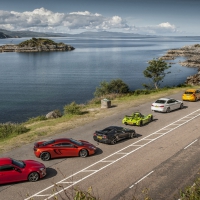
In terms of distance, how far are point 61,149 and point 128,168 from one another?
5.01 meters

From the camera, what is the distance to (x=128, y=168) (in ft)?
60.2

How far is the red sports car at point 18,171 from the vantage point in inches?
623

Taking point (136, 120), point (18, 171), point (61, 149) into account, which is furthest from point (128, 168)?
point (136, 120)

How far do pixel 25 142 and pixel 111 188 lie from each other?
422 inches

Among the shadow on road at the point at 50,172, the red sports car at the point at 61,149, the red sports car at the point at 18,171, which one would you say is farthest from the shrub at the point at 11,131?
the red sports car at the point at 18,171

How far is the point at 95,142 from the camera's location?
2348 cm

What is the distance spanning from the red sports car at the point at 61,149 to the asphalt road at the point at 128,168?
0.42m

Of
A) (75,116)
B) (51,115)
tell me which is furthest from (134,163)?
(51,115)

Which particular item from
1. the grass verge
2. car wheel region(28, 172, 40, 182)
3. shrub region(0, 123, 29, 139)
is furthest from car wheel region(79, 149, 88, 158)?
shrub region(0, 123, 29, 139)

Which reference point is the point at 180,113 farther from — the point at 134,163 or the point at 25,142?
A: the point at 25,142

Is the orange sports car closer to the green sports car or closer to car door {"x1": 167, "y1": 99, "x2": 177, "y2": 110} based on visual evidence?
car door {"x1": 167, "y1": 99, "x2": 177, "y2": 110}

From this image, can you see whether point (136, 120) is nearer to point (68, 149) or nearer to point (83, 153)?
point (83, 153)

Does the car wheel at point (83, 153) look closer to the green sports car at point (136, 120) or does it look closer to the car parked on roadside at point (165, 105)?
the green sports car at point (136, 120)

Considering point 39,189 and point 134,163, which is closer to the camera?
point 39,189
